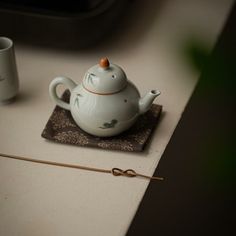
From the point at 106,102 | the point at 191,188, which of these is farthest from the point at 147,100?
the point at 191,188

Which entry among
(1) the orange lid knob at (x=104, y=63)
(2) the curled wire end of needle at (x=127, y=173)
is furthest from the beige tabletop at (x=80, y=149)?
(1) the orange lid knob at (x=104, y=63)

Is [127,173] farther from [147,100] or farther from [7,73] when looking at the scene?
[7,73]

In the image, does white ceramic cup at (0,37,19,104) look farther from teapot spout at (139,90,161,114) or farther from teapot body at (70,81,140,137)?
teapot spout at (139,90,161,114)

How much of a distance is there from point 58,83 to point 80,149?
0.39ft

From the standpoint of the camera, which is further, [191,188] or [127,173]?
[191,188]

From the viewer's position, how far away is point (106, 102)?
0.68 meters

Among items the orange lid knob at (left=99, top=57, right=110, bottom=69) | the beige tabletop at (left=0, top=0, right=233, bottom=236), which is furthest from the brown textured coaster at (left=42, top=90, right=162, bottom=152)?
the orange lid knob at (left=99, top=57, right=110, bottom=69)

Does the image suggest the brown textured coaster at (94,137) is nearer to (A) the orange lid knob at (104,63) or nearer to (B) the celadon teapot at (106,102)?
(B) the celadon teapot at (106,102)

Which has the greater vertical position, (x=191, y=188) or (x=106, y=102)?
(x=106, y=102)

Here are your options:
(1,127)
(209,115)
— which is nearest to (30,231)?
(1,127)

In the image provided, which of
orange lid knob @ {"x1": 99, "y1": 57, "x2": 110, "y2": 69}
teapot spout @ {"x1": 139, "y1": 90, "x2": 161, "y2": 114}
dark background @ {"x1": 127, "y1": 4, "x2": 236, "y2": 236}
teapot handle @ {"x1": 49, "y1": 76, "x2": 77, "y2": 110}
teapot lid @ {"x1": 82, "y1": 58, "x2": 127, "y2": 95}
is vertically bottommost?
dark background @ {"x1": 127, "y1": 4, "x2": 236, "y2": 236}

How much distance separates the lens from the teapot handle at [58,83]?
0.74m

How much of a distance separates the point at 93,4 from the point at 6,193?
435 millimetres

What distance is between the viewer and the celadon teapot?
68cm
